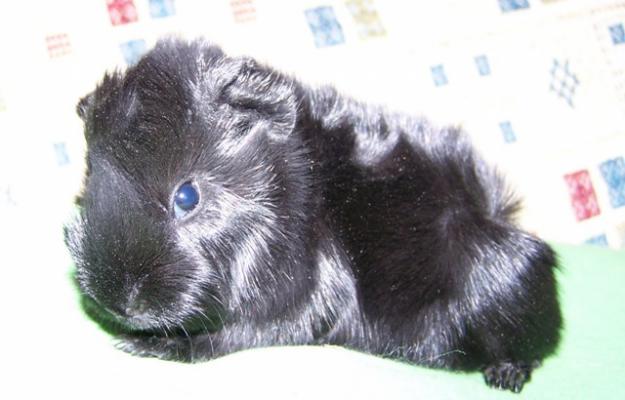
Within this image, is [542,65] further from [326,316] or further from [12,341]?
[12,341]

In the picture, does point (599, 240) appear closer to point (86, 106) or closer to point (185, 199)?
point (185, 199)

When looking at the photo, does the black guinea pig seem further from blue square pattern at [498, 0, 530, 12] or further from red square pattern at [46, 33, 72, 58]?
blue square pattern at [498, 0, 530, 12]

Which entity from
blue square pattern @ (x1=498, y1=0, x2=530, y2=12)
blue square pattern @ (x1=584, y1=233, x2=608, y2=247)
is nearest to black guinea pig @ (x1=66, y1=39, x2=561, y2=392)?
blue square pattern @ (x1=584, y1=233, x2=608, y2=247)

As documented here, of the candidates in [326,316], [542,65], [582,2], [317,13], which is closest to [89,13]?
[317,13]

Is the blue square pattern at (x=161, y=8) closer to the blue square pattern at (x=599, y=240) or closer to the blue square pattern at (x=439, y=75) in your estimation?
the blue square pattern at (x=439, y=75)

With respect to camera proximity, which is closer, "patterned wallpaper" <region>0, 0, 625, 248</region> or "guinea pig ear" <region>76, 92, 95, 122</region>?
"guinea pig ear" <region>76, 92, 95, 122</region>
